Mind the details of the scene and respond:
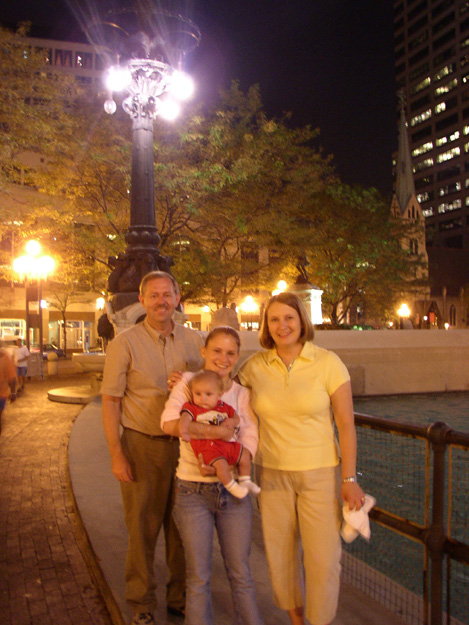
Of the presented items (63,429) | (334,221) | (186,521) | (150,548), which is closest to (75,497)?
(150,548)

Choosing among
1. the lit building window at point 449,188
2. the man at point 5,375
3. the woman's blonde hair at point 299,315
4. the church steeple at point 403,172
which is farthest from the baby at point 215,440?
the lit building window at point 449,188

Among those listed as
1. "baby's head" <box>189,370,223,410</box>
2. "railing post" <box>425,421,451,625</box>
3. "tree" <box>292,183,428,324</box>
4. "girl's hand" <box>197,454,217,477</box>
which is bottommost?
"railing post" <box>425,421,451,625</box>

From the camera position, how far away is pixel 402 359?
1591cm

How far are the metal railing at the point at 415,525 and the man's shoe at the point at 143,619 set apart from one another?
4.74ft

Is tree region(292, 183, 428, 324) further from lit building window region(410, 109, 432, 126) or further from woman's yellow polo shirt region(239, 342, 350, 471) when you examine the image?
lit building window region(410, 109, 432, 126)

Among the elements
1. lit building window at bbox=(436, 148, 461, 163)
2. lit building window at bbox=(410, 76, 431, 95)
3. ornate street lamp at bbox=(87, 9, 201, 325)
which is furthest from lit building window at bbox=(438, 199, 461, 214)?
ornate street lamp at bbox=(87, 9, 201, 325)

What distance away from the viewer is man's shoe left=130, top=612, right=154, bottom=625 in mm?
3172

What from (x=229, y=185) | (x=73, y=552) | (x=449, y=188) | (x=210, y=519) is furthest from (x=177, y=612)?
(x=449, y=188)

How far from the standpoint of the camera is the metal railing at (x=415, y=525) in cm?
288

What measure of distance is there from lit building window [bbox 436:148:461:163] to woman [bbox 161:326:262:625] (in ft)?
419

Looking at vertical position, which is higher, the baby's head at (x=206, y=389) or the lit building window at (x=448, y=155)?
the lit building window at (x=448, y=155)

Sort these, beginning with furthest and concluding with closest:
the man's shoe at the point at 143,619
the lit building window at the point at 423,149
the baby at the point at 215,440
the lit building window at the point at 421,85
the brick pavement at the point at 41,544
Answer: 1. the lit building window at the point at 423,149
2. the lit building window at the point at 421,85
3. the brick pavement at the point at 41,544
4. the man's shoe at the point at 143,619
5. the baby at the point at 215,440

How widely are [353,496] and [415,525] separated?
23.6 inches

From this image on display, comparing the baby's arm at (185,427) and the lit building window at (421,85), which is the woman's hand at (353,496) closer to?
the baby's arm at (185,427)
